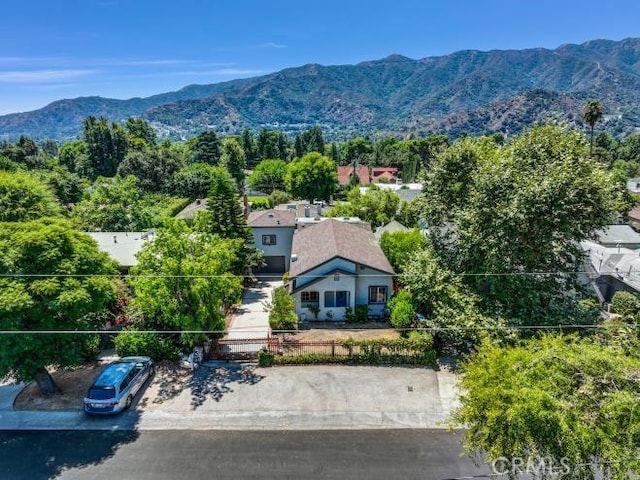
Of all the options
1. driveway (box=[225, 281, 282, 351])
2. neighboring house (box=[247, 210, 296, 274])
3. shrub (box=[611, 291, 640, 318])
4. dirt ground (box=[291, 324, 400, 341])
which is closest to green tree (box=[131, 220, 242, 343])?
driveway (box=[225, 281, 282, 351])

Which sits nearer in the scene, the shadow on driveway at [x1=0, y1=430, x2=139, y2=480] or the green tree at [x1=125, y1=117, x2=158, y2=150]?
the shadow on driveway at [x1=0, y1=430, x2=139, y2=480]

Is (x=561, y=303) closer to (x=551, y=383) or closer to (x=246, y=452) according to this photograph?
(x=551, y=383)

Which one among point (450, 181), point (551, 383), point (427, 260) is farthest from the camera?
point (450, 181)

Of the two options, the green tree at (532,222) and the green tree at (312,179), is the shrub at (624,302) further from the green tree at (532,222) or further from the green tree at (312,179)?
the green tree at (312,179)

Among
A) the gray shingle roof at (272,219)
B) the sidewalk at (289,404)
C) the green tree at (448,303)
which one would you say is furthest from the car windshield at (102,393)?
the gray shingle roof at (272,219)

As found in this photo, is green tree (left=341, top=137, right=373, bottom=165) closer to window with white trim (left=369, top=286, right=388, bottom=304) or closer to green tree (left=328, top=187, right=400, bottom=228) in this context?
green tree (left=328, top=187, right=400, bottom=228)

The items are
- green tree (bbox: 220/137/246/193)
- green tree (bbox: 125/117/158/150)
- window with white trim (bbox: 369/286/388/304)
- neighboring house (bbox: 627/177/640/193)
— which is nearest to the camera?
window with white trim (bbox: 369/286/388/304)

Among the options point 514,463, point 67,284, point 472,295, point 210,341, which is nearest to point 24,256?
point 67,284

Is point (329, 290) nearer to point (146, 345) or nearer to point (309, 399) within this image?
point (309, 399)
